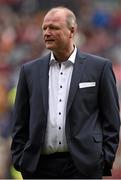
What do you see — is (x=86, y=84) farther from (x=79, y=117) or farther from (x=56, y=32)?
(x=56, y=32)

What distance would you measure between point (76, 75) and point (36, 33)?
441 centimetres

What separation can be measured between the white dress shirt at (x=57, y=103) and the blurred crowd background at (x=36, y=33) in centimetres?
379

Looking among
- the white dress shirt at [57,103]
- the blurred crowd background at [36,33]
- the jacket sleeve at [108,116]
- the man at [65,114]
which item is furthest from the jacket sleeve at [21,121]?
the blurred crowd background at [36,33]

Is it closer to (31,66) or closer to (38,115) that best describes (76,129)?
(38,115)

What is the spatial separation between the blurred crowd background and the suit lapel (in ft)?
12.4

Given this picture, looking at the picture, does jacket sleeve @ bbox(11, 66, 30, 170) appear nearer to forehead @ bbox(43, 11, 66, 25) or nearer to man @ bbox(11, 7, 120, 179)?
man @ bbox(11, 7, 120, 179)

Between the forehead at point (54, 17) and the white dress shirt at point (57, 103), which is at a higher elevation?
the forehead at point (54, 17)

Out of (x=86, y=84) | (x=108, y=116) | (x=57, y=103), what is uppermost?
(x=86, y=84)

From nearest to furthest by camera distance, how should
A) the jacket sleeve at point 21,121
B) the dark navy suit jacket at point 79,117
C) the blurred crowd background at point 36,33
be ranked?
the dark navy suit jacket at point 79,117 < the jacket sleeve at point 21,121 < the blurred crowd background at point 36,33

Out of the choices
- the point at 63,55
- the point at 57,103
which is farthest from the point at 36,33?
the point at 57,103

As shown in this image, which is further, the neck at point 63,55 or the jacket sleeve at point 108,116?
the neck at point 63,55

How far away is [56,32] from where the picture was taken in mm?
3887

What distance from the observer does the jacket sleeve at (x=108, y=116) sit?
3.84 metres

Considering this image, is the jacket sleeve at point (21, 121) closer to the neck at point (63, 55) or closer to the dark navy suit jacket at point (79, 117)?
the dark navy suit jacket at point (79, 117)
